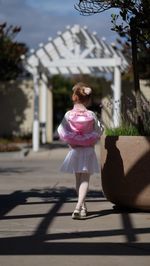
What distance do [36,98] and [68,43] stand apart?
2807 mm

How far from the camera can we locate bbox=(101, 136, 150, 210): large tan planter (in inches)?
346

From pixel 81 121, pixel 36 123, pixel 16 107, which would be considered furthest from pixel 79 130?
pixel 16 107

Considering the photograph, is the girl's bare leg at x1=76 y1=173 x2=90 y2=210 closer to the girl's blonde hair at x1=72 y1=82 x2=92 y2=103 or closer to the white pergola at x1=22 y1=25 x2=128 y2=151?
the girl's blonde hair at x1=72 y1=82 x2=92 y2=103

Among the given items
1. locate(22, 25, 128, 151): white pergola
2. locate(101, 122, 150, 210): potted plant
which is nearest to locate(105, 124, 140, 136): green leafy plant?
locate(101, 122, 150, 210): potted plant

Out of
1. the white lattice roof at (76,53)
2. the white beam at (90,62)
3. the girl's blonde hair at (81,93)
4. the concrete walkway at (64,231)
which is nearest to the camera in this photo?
the concrete walkway at (64,231)

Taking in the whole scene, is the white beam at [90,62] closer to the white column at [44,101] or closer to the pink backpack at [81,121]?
the white column at [44,101]

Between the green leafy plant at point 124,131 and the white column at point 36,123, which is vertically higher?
the white column at point 36,123

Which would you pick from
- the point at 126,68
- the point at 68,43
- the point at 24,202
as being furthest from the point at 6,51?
the point at 24,202

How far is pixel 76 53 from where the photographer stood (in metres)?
26.0

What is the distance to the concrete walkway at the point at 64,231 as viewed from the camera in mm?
6375

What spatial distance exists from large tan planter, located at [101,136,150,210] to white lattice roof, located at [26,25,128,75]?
16.3 metres

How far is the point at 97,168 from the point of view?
8750 mm

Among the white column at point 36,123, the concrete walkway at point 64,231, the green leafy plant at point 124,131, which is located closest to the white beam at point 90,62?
the white column at point 36,123

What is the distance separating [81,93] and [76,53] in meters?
17.5
